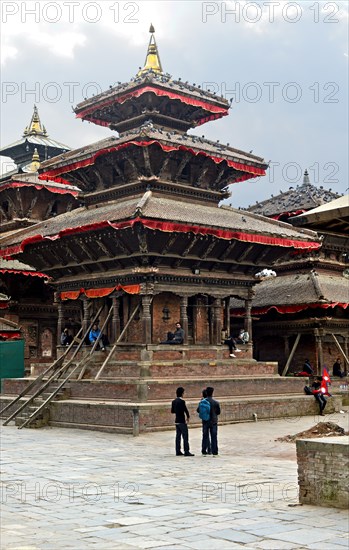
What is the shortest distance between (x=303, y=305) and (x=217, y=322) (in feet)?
22.0

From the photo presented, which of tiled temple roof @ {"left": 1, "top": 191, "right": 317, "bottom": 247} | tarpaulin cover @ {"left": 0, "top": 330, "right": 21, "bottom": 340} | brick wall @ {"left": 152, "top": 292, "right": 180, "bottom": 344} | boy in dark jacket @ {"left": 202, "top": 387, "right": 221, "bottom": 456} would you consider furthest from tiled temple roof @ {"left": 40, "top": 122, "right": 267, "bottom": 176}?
boy in dark jacket @ {"left": 202, "top": 387, "right": 221, "bottom": 456}

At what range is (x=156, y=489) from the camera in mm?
11945

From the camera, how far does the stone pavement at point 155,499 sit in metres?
8.43

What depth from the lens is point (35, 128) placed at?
52.2 metres

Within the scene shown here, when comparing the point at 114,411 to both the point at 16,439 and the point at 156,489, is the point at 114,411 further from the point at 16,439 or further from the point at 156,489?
the point at 156,489

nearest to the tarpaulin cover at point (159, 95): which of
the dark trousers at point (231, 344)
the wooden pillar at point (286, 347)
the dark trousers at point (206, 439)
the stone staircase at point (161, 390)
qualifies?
the dark trousers at point (231, 344)

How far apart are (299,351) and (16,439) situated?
58.7 feet

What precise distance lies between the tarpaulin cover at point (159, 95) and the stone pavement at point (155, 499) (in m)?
14.5

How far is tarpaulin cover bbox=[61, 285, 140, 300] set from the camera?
25.0 meters

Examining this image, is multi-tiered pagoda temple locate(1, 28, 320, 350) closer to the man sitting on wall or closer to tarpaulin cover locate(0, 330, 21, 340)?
the man sitting on wall

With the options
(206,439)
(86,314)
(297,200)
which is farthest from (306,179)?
(206,439)

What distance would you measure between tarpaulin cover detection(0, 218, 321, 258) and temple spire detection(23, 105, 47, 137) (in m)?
24.9

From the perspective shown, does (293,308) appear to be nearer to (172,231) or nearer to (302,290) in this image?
(302,290)

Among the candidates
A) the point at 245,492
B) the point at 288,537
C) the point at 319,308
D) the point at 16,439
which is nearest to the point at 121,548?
the point at 288,537
